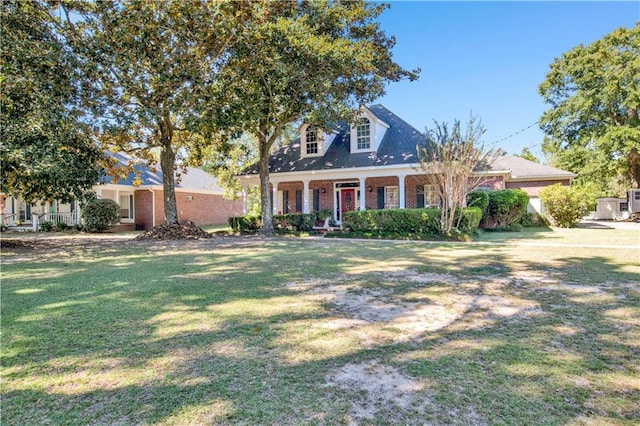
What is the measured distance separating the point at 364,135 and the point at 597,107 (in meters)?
19.4

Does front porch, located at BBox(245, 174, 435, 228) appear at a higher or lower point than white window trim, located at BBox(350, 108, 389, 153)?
lower

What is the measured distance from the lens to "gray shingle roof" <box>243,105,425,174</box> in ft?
59.5

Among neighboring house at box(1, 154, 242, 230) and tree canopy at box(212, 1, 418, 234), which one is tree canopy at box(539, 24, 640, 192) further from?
neighboring house at box(1, 154, 242, 230)

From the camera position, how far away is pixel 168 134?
16016 millimetres

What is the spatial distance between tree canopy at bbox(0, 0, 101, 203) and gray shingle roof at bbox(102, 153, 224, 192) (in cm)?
1059

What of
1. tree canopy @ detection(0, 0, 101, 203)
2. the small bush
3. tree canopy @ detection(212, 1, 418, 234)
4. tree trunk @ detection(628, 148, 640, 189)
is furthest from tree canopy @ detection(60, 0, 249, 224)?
tree trunk @ detection(628, 148, 640, 189)

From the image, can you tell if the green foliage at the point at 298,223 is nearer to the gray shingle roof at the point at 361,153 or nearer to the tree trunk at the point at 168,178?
the gray shingle roof at the point at 361,153

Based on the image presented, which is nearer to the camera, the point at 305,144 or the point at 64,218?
the point at 305,144

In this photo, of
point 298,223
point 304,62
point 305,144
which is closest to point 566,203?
point 298,223

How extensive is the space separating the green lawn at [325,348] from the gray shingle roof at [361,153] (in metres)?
11.6

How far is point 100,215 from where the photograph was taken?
2136cm

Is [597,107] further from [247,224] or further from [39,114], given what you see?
[39,114]

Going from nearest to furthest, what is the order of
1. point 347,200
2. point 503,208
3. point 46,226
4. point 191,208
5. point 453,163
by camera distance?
1. point 453,163
2. point 503,208
3. point 347,200
4. point 46,226
5. point 191,208

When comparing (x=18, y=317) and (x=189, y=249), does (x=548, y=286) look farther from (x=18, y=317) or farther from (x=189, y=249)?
(x=189, y=249)
